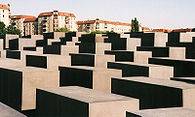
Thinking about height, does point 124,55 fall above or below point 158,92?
above

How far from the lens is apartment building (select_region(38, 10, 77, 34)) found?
362 ft

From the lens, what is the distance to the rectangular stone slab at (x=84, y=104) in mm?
8039

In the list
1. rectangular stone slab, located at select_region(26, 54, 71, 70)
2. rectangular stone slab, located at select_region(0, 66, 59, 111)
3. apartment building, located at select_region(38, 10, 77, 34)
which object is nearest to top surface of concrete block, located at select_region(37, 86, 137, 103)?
rectangular stone slab, located at select_region(0, 66, 59, 111)

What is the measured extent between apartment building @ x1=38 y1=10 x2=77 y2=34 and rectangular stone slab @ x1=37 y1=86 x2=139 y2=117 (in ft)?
335

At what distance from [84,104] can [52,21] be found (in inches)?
4137

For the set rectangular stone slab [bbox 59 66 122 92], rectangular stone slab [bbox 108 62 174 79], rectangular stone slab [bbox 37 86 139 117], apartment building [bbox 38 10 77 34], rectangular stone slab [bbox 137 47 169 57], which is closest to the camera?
rectangular stone slab [bbox 37 86 139 117]

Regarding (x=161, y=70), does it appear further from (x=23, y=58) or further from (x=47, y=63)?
(x=23, y=58)

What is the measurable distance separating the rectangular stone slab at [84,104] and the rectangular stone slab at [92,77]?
2.81 meters

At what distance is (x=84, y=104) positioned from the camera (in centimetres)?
802

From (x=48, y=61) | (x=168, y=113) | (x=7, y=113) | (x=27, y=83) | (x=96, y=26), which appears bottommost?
(x=27, y=83)

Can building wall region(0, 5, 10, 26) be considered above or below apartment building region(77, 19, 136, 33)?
above

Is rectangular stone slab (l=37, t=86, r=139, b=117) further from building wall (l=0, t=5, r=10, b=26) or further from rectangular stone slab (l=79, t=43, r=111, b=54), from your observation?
building wall (l=0, t=5, r=10, b=26)

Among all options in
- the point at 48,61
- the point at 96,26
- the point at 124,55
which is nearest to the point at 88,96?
the point at 48,61

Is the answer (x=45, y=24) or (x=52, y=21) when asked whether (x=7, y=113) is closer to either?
(x=52, y=21)
